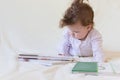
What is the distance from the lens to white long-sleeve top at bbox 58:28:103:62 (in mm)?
1475

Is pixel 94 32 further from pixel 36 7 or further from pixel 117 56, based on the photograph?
pixel 36 7

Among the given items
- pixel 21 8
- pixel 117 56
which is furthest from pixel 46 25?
pixel 117 56

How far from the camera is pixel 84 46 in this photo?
1.57 metres

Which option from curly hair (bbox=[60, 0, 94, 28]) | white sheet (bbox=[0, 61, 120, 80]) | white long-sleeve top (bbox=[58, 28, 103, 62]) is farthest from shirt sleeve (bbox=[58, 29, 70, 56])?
white sheet (bbox=[0, 61, 120, 80])

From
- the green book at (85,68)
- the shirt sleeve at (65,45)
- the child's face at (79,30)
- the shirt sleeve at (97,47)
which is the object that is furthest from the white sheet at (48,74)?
the shirt sleeve at (65,45)

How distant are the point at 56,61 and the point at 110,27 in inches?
27.8

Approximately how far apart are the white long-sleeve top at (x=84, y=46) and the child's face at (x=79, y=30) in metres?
0.03

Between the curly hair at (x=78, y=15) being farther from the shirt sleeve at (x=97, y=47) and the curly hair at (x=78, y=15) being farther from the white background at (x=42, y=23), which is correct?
the white background at (x=42, y=23)

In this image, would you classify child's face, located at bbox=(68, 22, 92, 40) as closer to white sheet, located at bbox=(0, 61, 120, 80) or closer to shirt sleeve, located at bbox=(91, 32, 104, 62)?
shirt sleeve, located at bbox=(91, 32, 104, 62)

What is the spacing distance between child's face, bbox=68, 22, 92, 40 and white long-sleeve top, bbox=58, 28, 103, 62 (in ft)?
0.09

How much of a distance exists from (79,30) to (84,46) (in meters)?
0.14

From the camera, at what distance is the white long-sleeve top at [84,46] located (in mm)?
1475

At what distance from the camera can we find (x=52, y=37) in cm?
182

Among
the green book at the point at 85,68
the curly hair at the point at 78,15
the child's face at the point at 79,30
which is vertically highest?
the curly hair at the point at 78,15
